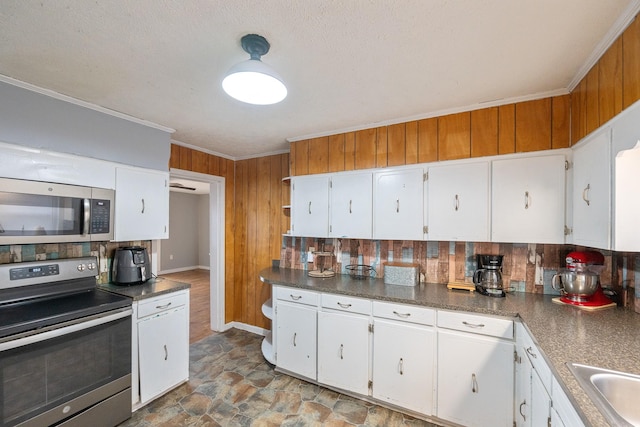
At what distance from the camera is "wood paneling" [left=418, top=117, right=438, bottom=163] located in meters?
2.32

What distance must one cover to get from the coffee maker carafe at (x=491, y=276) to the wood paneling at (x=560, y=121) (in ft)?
3.06

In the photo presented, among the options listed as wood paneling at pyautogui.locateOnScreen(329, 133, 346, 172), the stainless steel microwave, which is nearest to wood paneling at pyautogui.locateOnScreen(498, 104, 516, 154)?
wood paneling at pyautogui.locateOnScreen(329, 133, 346, 172)

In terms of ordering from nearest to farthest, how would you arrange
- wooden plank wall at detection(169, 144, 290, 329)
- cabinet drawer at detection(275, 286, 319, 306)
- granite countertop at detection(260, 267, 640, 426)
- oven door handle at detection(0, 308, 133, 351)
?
granite countertop at detection(260, 267, 640, 426) → oven door handle at detection(0, 308, 133, 351) → cabinet drawer at detection(275, 286, 319, 306) → wooden plank wall at detection(169, 144, 290, 329)

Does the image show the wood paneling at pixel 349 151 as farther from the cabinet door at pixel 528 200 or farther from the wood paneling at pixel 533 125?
the wood paneling at pixel 533 125

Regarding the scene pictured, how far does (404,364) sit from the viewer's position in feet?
6.80

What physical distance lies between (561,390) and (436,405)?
1.14m

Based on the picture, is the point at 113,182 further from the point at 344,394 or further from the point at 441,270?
the point at 441,270

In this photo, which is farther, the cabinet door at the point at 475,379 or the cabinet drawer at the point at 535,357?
the cabinet door at the point at 475,379

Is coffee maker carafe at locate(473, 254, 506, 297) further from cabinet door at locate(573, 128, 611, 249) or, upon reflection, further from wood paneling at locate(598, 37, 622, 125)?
wood paneling at locate(598, 37, 622, 125)

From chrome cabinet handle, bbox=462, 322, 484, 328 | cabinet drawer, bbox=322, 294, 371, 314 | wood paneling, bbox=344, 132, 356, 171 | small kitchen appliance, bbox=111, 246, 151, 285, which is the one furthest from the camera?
wood paneling, bbox=344, 132, 356, 171

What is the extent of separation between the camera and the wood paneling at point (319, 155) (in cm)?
283

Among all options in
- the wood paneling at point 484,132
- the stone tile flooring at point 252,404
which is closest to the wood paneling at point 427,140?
the wood paneling at point 484,132

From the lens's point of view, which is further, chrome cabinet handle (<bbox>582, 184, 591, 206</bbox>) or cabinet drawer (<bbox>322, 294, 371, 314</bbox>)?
cabinet drawer (<bbox>322, 294, 371, 314</bbox>)

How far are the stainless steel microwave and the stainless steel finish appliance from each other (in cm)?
24
